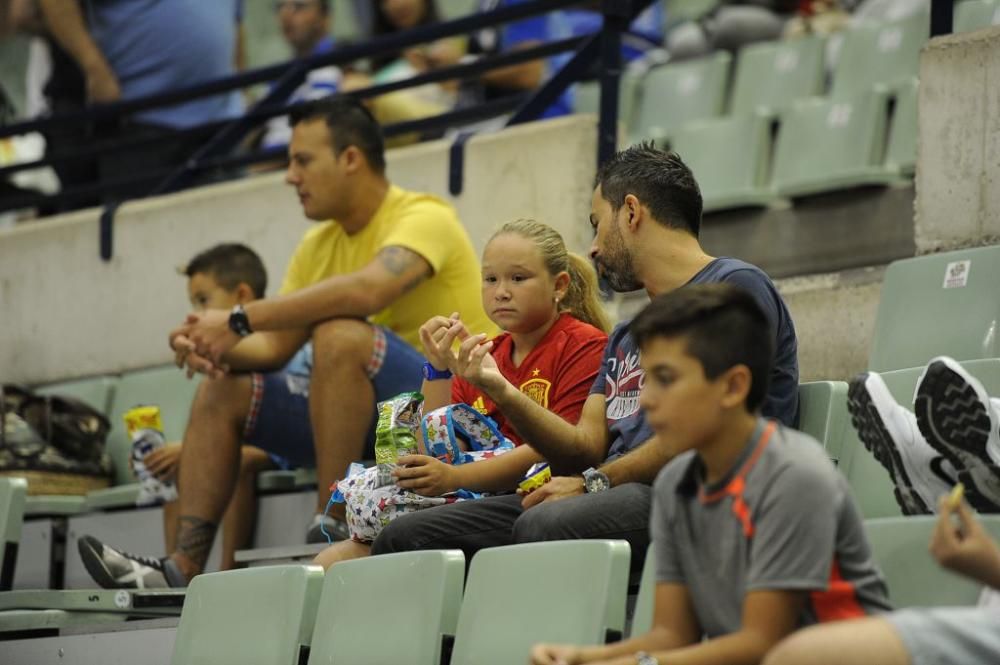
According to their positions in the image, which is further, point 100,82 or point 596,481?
point 100,82

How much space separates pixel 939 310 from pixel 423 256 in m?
1.36

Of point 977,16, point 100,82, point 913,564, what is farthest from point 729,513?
point 100,82

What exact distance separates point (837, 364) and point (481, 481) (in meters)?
1.49

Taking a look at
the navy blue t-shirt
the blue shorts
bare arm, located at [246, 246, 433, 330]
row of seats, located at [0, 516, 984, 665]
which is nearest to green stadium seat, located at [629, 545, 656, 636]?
row of seats, located at [0, 516, 984, 665]

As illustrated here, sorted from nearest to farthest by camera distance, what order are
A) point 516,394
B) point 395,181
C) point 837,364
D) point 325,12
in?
point 516,394
point 837,364
point 395,181
point 325,12

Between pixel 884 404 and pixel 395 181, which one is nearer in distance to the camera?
pixel 884 404

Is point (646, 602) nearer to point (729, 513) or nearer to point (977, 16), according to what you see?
point (729, 513)

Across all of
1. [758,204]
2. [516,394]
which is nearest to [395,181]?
[758,204]

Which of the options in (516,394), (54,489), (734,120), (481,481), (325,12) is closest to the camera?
(516,394)

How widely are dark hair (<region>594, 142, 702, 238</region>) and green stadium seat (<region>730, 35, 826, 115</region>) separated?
11.5 ft

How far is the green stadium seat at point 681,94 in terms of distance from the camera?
7.26 meters

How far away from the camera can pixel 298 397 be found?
4602mm

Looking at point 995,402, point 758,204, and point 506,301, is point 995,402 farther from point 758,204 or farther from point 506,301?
point 758,204

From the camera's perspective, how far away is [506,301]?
3.56 meters
